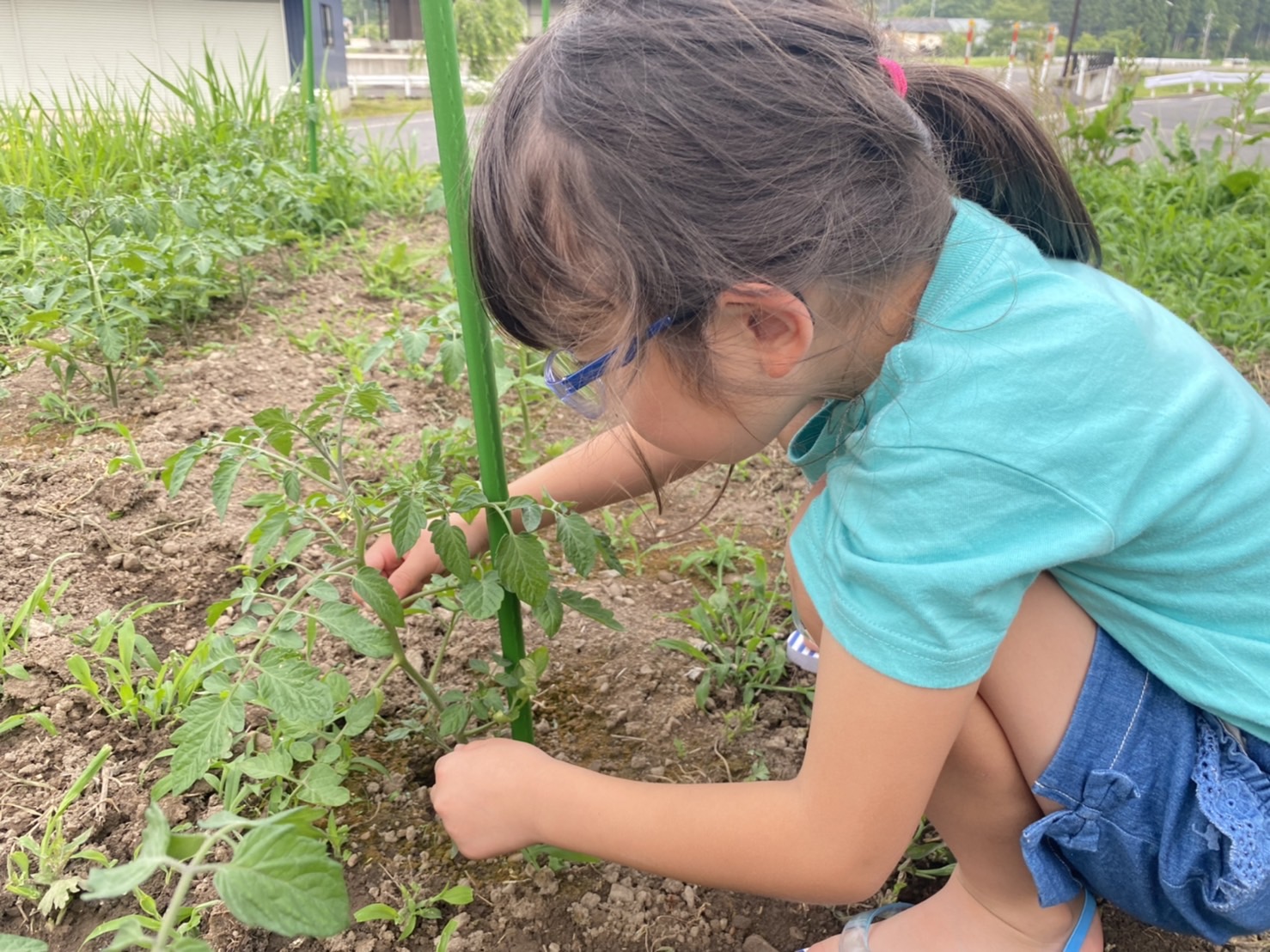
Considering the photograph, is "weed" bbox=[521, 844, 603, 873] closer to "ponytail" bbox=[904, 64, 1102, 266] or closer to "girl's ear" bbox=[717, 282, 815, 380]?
"girl's ear" bbox=[717, 282, 815, 380]

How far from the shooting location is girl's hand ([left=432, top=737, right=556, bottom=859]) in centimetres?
90

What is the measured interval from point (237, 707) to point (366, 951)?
30 cm

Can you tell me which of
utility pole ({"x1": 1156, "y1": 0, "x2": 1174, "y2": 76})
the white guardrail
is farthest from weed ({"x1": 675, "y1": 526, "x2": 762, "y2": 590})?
the white guardrail

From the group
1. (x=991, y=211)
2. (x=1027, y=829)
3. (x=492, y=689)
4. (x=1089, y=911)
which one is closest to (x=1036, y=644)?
(x=1027, y=829)

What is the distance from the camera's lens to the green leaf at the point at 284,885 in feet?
1.79

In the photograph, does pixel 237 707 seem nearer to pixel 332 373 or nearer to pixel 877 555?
pixel 877 555

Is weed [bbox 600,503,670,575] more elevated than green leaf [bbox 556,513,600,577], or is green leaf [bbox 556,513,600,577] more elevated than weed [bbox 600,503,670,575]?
green leaf [bbox 556,513,600,577]

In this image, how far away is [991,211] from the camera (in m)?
0.97

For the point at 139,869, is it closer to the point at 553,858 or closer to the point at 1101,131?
the point at 553,858

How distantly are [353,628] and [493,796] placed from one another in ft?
0.65

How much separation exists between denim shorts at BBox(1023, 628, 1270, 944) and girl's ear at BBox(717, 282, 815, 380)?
1.25 ft

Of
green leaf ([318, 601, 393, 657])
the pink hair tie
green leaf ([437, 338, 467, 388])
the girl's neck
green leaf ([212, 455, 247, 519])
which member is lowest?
green leaf ([318, 601, 393, 657])

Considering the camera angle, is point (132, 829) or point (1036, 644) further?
point (132, 829)

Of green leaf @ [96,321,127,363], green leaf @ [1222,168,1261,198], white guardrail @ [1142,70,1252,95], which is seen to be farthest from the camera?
white guardrail @ [1142,70,1252,95]
